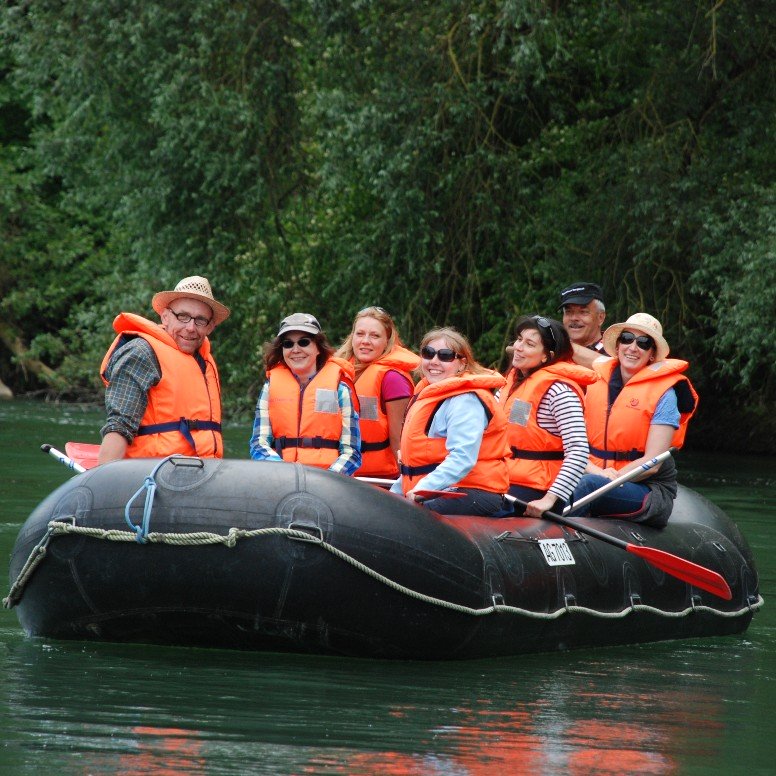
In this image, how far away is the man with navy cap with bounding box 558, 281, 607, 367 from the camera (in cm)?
699

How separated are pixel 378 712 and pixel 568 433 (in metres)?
1.67

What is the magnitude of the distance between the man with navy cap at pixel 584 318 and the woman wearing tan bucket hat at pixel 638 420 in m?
0.41

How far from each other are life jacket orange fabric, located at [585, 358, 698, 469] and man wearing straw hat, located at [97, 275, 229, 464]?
1750 millimetres

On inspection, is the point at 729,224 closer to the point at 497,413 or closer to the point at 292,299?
the point at 292,299

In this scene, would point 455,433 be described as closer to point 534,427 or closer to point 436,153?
point 534,427

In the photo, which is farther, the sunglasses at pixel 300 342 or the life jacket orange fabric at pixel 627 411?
the life jacket orange fabric at pixel 627 411

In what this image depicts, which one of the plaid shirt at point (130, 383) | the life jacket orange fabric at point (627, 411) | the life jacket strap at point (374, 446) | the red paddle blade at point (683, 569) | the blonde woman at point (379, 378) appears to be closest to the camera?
the plaid shirt at point (130, 383)

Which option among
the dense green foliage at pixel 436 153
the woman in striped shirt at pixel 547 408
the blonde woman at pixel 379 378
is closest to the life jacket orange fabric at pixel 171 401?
the blonde woman at pixel 379 378

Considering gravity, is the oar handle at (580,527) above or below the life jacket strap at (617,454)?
below

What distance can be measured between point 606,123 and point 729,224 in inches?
78.6

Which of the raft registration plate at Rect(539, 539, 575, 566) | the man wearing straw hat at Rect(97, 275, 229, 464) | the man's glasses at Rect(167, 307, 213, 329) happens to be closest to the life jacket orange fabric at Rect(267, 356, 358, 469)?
the man wearing straw hat at Rect(97, 275, 229, 464)

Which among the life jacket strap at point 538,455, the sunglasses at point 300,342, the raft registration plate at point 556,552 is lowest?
the raft registration plate at point 556,552

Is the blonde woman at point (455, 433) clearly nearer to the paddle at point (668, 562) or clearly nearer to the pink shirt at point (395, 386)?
the paddle at point (668, 562)

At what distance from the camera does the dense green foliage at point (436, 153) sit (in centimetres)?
1317
